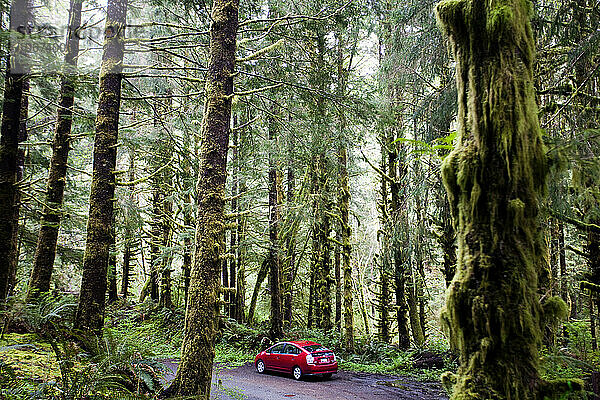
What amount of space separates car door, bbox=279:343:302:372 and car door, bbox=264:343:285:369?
15 centimetres

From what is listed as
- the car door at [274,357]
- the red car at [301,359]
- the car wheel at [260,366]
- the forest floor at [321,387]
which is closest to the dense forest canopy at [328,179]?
the forest floor at [321,387]

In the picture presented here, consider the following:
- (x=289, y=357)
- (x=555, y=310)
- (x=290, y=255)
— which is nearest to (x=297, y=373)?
(x=289, y=357)

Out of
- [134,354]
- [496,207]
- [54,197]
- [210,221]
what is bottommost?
[134,354]

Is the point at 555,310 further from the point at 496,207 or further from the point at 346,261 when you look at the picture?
the point at 346,261

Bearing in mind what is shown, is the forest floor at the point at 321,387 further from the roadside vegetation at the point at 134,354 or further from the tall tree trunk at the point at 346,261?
the tall tree trunk at the point at 346,261

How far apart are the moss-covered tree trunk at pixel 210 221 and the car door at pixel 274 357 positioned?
8023 millimetres

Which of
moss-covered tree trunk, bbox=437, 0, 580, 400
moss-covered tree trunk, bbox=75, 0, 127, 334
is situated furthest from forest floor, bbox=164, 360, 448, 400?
moss-covered tree trunk, bbox=437, 0, 580, 400

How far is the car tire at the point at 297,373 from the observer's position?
12.9m

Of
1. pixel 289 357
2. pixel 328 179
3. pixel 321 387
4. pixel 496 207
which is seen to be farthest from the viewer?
pixel 328 179

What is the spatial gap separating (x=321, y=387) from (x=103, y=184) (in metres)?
8.07

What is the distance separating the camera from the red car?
1258cm

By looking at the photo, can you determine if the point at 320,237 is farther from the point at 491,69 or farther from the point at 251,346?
the point at 491,69

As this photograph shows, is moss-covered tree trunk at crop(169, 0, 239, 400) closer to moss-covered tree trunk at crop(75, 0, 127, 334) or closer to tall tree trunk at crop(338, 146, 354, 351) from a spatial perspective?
moss-covered tree trunk at crop(75, 0, 127, 334)

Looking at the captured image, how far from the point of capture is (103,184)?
736 centimetres
